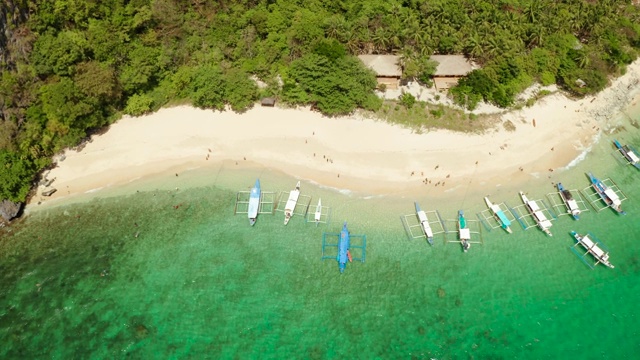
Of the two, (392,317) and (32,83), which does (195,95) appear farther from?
(392,317)

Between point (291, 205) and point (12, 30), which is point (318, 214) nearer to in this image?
point (291, 205)

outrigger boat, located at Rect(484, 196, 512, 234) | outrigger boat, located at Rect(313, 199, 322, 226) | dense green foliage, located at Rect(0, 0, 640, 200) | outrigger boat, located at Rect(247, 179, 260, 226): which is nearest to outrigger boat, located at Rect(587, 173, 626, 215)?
outrigger boat, located at Rect(484, 196, 512, 234)

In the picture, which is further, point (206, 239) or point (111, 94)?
point (111, 94)

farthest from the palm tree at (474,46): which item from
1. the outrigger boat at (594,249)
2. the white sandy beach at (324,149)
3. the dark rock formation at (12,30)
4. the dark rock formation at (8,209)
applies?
the dark rock formation at (8,209)

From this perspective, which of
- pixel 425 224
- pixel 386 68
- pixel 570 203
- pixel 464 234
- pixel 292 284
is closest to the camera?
pixel 292 284

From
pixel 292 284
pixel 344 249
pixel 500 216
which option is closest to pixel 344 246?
pixel 344 249

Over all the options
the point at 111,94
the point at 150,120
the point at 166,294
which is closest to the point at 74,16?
the point at 111,94

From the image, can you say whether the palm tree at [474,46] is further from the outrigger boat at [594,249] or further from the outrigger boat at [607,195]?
the outrigger boat at [594,249]

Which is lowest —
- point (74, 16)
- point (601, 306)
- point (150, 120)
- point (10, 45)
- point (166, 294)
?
point (601, 306)
